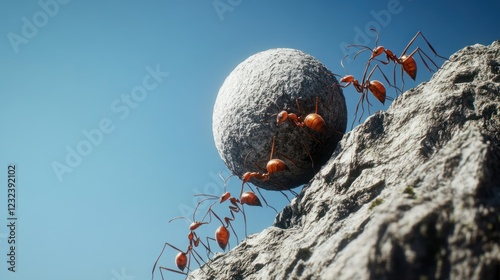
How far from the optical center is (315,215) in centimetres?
591

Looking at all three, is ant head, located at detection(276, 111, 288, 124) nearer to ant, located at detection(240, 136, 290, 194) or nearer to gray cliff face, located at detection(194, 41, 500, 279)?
ant, located at detection(240, 136, 290, 194)

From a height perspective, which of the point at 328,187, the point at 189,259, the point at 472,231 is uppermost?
the point at 189,259

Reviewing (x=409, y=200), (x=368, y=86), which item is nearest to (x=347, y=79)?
(x=368, y=86)

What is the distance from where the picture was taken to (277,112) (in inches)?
301

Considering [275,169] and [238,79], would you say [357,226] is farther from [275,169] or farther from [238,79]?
[238,79]

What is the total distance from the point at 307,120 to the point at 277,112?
2.53 ft

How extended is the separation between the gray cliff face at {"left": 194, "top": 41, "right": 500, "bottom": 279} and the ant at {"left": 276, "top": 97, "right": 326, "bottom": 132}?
25.8 inches

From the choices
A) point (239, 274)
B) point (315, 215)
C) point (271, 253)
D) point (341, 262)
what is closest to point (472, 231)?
point (341, 262)

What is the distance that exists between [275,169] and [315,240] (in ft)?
7.03

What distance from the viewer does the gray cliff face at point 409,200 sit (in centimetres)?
285

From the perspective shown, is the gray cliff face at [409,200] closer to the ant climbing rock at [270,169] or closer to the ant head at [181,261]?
the ant climbing rock at [270,169]

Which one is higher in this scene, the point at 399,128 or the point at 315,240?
the point at 399,128

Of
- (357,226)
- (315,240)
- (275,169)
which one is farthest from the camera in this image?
(275,169)

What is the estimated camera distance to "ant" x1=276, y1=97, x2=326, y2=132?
23.1ft
